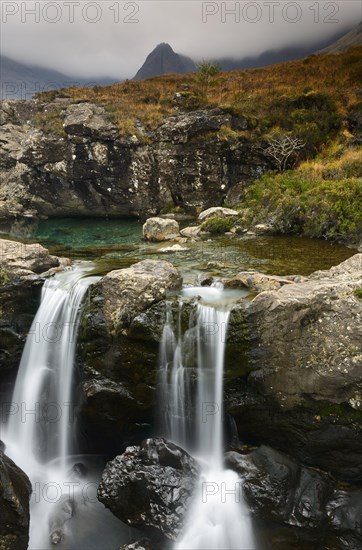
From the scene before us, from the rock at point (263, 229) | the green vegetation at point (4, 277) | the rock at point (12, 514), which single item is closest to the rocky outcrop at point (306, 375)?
the rock at point (12, 514)

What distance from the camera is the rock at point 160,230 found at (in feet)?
61.9

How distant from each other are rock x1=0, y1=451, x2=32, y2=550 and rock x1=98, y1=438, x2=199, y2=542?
1.47 meters

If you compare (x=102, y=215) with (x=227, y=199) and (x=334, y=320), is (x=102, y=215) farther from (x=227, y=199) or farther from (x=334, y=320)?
(x=334, y=320)

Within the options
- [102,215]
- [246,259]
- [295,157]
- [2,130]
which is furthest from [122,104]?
[246,259]

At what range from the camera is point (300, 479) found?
22.5 ft

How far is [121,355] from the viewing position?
830 centimetres

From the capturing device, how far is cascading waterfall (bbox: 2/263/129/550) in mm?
7992

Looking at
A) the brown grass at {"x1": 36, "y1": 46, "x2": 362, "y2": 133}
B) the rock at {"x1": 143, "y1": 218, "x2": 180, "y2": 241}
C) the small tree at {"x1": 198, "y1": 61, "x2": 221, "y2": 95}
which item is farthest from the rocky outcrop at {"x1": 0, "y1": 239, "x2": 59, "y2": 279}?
the small tree at {"x1": 198, "y1": 61, "x2": 221, "y2": 95}

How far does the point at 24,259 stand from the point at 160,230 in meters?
9.17

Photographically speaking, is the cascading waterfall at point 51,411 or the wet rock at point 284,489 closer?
the wet rock at point 284,489

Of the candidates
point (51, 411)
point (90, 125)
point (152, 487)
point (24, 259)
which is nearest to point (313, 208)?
point (24, 259)

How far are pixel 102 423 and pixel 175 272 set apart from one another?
420 cm

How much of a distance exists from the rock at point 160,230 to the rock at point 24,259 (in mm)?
7491

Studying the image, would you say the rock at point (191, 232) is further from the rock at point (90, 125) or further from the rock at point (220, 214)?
the rock at point (90, 125)
